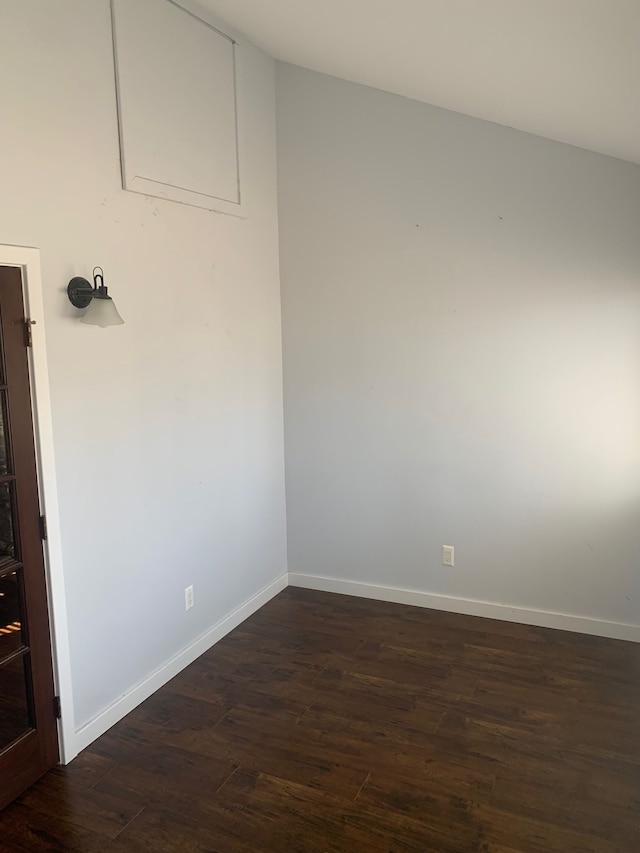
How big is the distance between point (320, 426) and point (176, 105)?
6.42 feet

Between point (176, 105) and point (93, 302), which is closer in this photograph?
point (93, 302)

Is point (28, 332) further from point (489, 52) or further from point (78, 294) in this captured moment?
point (489, 52)

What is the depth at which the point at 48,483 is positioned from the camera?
2.48m

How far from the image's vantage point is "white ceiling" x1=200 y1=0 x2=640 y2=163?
1.92 m

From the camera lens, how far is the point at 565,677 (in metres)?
3.17

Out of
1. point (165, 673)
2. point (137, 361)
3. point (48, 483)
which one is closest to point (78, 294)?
point (137, 361)

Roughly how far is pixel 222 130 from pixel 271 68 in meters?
0.70

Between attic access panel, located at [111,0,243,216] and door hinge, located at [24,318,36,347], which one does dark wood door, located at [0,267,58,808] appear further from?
attic access panel, located at [111,0,243,216]

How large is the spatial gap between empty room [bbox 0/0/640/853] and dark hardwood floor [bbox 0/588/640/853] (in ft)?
0.05

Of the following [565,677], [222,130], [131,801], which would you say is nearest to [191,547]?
[131,801]

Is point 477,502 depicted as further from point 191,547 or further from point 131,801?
point 131,801

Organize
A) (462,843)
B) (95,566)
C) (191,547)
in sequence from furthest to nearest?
1. (191,547)
2. (95,566)
3. (462,843)

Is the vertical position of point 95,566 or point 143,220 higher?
point 143,220

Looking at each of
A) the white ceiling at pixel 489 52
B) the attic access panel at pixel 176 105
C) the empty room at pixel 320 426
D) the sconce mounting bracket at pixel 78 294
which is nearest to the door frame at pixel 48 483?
the empty room at pixel 320 426
